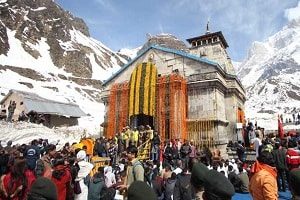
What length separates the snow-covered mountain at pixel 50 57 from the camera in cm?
7275

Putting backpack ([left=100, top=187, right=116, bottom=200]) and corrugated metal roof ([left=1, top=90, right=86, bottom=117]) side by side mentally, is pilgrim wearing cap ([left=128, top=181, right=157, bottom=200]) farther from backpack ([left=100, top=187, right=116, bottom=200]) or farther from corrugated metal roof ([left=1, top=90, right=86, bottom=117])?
corrugated metal roof ([left=1, top=90, right=86, bottom=117])

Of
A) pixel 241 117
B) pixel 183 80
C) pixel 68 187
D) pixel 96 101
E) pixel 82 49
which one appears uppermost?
pixel 82 49

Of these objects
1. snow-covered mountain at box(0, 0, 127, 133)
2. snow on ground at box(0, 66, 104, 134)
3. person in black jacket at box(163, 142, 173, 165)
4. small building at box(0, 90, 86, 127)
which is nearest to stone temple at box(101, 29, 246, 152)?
person in black jacket at box(163, 142, 173, 165)

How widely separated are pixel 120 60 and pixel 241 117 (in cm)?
10921

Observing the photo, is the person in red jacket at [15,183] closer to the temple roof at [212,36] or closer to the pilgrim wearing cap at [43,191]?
the pilgrim wearing cap at [43,191]

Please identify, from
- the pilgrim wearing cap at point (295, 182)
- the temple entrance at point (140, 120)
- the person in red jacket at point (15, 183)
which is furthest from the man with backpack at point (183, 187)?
the temple entrance at point (140, 120)

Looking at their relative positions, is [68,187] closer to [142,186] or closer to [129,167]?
[129,167]

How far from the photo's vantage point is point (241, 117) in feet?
81.3

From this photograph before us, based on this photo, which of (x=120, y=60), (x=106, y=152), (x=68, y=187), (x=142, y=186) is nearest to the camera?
(x=142, y=186)

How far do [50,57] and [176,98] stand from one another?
86809mm

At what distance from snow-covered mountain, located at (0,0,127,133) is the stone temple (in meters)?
32.7

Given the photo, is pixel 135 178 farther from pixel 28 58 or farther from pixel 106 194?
pixel 28 58

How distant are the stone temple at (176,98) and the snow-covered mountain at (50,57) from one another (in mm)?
32715

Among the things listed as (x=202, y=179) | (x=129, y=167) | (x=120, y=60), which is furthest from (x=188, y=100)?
(x=120, y=60)
